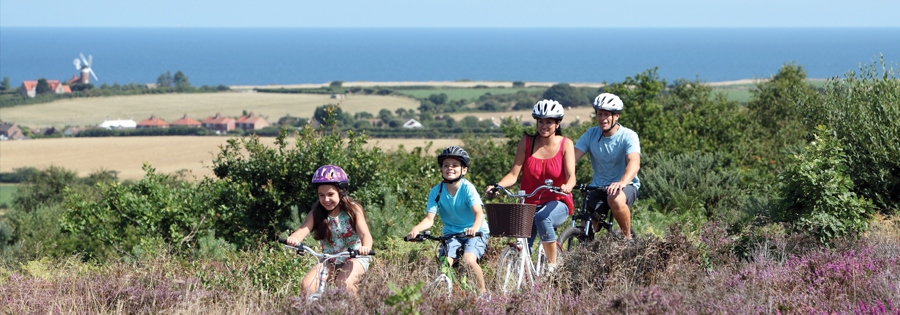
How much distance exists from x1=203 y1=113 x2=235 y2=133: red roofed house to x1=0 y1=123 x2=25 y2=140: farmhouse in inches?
957

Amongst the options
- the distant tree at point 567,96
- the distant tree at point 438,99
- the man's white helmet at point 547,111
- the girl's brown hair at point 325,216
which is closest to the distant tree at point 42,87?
the distant tree at point 438,99

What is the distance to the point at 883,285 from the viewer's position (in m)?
5.17

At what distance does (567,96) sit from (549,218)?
128183 millimetres

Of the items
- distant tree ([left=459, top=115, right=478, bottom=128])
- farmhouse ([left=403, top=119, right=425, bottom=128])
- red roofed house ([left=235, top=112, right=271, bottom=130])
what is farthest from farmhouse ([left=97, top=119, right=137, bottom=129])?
distant tree ([left=459, top=115, right=478, bottom=128])

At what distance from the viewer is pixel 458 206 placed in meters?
5.54

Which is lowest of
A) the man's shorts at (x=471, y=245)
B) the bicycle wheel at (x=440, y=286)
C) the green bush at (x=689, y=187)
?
the green bush at (x=689, y=187)

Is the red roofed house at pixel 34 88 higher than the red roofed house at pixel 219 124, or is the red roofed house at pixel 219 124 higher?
the red roofed house at pixel 34 88

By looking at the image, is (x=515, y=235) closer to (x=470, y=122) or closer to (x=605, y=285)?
(x=605, y=285)

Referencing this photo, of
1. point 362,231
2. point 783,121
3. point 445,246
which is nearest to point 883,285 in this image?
point 445,246

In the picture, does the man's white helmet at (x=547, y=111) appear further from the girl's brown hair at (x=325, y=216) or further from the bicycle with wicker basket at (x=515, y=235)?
the girl's brown hair at (x=325, y=216)

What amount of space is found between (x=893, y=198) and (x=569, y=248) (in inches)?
216

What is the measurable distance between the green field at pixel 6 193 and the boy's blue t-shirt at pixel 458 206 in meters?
47.8

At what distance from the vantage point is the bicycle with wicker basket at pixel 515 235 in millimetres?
5223

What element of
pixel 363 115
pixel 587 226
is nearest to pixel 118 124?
pixel 363 115
